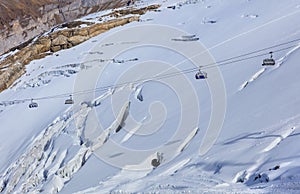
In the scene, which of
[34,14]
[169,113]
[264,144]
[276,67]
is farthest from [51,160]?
[34,14]

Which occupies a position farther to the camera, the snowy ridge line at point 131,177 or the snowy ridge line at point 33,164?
the snowy ridge line at point 33,164

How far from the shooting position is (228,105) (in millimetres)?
20891

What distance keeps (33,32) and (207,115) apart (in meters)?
121

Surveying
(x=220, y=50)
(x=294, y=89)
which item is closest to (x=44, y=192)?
(x=294, y=89)

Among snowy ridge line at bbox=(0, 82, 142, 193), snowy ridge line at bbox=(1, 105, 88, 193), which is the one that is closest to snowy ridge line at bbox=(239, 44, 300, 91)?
snowy ridge line at bbox=(0, 82, 142, 193)

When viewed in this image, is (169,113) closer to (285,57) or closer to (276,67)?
(276,67)

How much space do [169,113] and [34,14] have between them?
433 ft

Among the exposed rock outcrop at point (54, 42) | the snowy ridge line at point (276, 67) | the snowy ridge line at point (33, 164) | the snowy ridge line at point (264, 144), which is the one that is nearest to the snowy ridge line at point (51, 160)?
the snowy ridge line at point (33, 164)

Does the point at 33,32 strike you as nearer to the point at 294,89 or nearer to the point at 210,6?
the point at 210,6

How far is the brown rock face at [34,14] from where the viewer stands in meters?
130

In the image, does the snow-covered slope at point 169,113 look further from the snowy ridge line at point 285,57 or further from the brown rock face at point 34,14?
the brown rock face at point 34,14

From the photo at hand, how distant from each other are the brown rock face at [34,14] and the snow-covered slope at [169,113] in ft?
277

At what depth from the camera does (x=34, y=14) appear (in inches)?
5733

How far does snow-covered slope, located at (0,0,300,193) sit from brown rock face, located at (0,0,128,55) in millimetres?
84391
